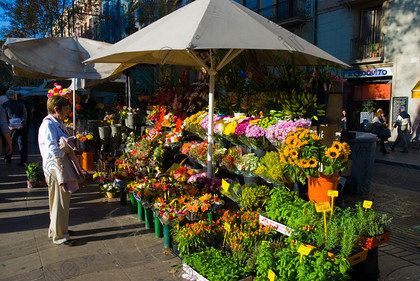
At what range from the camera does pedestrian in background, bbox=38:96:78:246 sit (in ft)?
13.7

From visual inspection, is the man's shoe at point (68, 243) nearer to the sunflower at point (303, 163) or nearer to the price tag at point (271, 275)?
the price tag at point (271, 275)

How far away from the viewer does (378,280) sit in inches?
147

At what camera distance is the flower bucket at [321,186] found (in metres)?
3.95

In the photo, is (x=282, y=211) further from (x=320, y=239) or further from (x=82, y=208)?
(x=82, y=208)

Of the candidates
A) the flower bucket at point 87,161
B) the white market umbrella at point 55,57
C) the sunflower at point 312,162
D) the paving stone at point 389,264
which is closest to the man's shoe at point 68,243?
the sunflower at point 312,162

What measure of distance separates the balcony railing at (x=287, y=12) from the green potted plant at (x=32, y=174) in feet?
58.2

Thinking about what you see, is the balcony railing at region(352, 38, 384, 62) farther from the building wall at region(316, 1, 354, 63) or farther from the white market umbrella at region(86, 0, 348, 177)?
the white market umbrella at region(86, 0, 348, 177)

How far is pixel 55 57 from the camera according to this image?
7.30 metres

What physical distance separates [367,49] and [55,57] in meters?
15.6

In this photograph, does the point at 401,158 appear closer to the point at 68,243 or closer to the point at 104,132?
the point at 104,132

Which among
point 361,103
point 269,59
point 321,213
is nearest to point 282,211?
point 321,213

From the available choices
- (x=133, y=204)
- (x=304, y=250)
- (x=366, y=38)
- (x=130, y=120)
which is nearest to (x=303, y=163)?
(x=304, y=250)

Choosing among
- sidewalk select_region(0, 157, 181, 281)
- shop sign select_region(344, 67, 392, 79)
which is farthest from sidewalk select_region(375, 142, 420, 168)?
sidewalk select_region(0, 157, 181, 281)

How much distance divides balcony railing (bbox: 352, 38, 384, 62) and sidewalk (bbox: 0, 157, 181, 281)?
51.9 feet
